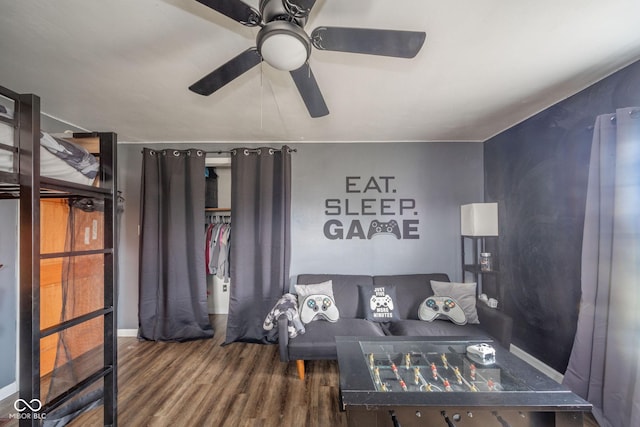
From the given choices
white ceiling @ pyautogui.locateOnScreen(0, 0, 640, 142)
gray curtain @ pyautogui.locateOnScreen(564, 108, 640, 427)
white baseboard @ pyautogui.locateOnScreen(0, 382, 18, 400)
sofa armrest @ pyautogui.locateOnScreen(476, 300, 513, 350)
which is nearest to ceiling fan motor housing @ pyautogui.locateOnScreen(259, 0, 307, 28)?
white ceiling @ pyautogui.locateOnScreen(0, 0, 640, 142)

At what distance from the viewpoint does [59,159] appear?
4.95ft

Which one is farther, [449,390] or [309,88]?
[309,88]

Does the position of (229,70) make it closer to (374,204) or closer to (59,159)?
(59,159)

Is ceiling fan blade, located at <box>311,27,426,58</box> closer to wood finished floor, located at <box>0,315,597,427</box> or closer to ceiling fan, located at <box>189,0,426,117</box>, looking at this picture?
ceiling fan, located at <box>189,0,426,117</box>

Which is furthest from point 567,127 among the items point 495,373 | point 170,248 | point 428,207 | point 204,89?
point 170,248

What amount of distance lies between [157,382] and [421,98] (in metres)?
3.48

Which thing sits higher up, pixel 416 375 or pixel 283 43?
pixel 283 43

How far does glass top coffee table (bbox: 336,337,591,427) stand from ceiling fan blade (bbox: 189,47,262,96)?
1705 mm

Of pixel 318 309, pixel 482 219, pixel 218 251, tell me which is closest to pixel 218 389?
pixel 318 309

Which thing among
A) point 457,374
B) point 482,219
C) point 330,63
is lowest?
point 457,374

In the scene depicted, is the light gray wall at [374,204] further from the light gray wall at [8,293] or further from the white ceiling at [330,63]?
the light gray wall at [8,293]

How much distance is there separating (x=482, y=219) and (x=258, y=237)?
2.63 metres

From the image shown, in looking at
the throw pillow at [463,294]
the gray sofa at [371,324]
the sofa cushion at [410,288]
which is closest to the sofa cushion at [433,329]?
the gray sofa at [371,324]

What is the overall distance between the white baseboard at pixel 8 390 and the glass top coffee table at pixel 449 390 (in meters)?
2.78
